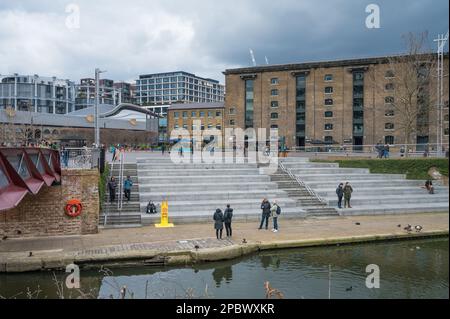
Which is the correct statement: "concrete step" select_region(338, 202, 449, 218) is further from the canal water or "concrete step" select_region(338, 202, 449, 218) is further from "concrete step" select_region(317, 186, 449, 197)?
the canal water

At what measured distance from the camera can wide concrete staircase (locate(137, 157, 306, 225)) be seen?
26141 millimetres

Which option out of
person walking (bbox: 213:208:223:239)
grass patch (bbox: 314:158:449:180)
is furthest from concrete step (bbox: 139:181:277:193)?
grass patch (bbox: 314:158:449:180)

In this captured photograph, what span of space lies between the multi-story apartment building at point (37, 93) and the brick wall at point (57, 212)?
116m

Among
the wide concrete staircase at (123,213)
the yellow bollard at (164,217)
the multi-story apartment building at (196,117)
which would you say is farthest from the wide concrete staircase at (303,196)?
the multi-story apartment building at (196,117)

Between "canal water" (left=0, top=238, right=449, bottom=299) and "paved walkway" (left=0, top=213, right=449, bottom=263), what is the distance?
1.60 meters

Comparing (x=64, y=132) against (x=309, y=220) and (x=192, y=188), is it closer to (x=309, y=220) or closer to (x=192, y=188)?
(x=192, y=188)

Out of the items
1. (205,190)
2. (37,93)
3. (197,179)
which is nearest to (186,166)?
(197,179)

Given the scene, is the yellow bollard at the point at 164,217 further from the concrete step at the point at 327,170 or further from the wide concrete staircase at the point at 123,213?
A: the concrete step at the point at 327,170

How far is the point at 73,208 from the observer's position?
71.2 feet

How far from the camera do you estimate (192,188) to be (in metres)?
29.4

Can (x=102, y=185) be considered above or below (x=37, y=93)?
below

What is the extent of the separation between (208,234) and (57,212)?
282 inches

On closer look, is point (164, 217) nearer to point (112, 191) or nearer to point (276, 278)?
point (112, 191)
